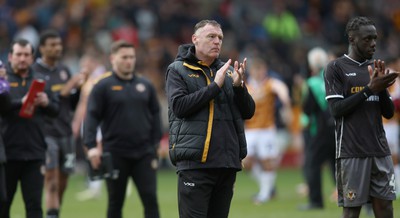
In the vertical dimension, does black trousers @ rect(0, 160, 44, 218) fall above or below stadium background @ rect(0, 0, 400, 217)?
below

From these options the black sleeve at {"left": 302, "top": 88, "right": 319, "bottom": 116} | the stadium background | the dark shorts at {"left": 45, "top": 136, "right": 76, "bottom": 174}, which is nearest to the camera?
the dark shorts at {"left": 45, "top": 136, "right": 76, "bottom": 174}

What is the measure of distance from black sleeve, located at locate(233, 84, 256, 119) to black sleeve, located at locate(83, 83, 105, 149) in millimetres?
3558

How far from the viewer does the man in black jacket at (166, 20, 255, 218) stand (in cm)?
934

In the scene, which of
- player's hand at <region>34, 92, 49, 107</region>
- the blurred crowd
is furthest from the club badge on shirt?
the blurred crowd

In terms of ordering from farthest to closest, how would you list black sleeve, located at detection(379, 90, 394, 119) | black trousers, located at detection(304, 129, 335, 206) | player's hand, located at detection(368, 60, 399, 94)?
black trousers, located at detection(304, 129, 335, 206) < black sleeve, located at detection(379, 90, 394, 119) < player's hand, located at detection(368, 60, 399, 94)

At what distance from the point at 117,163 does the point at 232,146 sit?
3.52 metres

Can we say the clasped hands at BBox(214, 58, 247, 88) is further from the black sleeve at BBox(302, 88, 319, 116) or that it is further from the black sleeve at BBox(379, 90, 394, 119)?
the black sleeve at BBox(302, 88, 319, 116)

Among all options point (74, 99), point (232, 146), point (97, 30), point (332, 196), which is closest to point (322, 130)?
point (332, 196)

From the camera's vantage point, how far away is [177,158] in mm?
9453

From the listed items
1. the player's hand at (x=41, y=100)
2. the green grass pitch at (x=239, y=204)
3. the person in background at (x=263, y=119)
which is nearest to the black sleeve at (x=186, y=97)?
the player's hand at (x=41, y=100)

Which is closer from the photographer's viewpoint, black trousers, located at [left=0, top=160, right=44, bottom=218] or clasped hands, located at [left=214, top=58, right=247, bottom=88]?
clasped hands, located at [left=214, top=58, right=247, bottom=88]

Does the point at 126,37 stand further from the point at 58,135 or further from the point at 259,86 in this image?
the point at 58,135

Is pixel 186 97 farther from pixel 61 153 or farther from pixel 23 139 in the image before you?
pixel 61 153

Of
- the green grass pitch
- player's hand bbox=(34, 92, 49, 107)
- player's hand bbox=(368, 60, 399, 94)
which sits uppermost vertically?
player's hand bbox=(368, 60, 399, 94)
